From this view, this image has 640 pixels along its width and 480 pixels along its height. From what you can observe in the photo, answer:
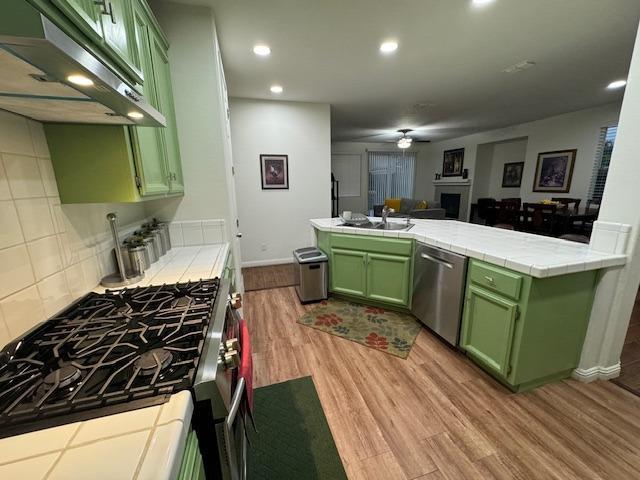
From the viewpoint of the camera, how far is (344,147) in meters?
7.96

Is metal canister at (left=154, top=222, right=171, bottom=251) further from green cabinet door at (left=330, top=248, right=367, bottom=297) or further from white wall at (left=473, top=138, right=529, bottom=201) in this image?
→ white wall at (left=473, top=138, right=529, bottom=201)

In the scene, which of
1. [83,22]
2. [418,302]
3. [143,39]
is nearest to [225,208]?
[143,39]

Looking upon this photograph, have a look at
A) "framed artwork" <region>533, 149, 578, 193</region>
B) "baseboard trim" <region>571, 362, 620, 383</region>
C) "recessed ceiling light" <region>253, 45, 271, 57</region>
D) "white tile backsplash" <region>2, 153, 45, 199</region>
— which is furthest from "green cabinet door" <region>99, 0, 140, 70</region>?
"framed artwork" <region>533, 149, 578, 193</region>

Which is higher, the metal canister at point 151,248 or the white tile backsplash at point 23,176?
the white tile backsplash at point 23,176

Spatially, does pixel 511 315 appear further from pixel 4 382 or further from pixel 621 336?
pixel 4 382

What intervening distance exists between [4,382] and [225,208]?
1583 mm

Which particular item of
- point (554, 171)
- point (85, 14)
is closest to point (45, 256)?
point (85, 14)

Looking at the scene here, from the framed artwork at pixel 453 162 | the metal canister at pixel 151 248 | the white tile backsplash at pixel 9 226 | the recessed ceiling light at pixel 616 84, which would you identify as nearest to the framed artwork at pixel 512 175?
the framed artwork at pixel 453 162

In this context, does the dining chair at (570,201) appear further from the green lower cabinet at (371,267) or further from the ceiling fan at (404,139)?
the green lower cabinet at (371,267)

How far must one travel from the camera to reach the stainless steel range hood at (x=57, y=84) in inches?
20.6

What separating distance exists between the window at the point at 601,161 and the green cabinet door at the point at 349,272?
15.7ft

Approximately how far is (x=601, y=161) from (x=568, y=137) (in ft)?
2.34

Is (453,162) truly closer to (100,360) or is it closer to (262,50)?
(262,50)

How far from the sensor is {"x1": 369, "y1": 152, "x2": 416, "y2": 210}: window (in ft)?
27.5
